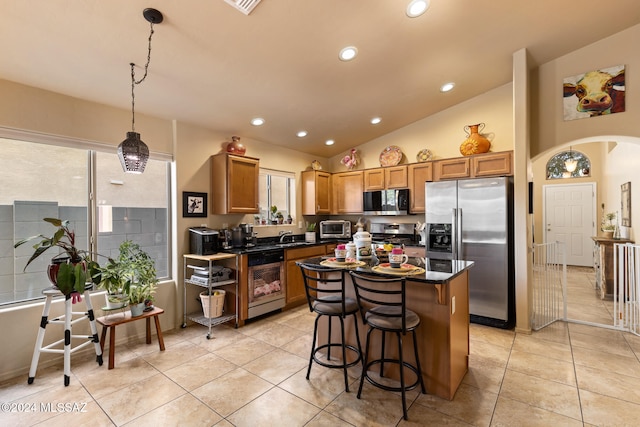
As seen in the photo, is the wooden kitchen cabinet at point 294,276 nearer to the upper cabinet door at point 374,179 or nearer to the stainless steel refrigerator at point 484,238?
the upper cabinet door at point 374,179

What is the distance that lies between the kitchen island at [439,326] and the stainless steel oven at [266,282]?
64.3 inches

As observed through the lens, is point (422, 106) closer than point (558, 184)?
Yes

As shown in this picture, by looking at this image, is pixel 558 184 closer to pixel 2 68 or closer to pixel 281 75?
pixel 281 75

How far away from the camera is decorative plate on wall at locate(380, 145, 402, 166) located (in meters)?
5.24

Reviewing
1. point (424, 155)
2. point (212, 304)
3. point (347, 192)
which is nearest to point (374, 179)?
point (347, 192)

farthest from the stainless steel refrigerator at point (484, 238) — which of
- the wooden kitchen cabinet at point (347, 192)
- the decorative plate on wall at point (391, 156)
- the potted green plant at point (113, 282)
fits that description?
the potted green plant at point (113, 282)

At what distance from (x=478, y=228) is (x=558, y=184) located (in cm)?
539

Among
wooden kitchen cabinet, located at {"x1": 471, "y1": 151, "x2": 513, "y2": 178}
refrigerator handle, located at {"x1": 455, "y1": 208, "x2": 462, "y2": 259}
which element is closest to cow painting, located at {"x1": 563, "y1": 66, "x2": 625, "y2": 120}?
wooden kitchen cabinet, located at {"x1": 471, "y1": 151, "x2": 513, "y2": 178}

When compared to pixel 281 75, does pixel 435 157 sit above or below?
below

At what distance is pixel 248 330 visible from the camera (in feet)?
12.2

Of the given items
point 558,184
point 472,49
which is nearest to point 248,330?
point 472,49

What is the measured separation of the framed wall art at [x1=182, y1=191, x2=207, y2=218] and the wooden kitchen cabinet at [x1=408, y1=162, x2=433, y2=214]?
316 cm

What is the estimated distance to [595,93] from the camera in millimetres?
3469

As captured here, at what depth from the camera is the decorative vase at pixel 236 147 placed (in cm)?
422
